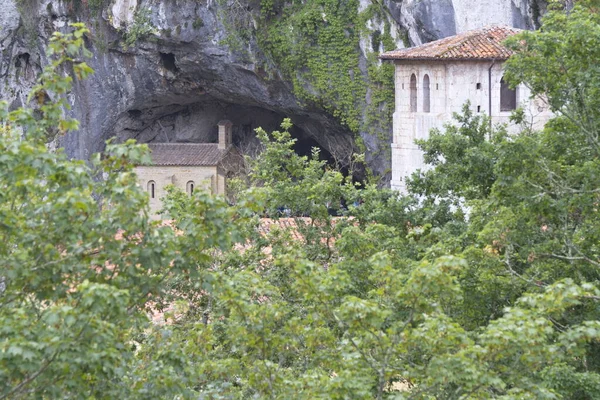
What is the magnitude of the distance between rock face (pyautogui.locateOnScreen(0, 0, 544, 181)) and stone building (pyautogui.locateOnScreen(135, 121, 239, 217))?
1.80 meters

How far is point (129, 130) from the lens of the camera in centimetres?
5041

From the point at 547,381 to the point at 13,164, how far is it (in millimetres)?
7144

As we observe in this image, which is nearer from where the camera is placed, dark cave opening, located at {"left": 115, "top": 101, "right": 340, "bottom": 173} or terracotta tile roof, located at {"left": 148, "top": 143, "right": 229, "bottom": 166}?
terracotta tile roof, located at {"left": 148, "top": 143, "right": 229, "bottom": 166}

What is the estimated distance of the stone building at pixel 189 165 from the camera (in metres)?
49.8

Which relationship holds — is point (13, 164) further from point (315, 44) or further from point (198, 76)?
point (198, 76)

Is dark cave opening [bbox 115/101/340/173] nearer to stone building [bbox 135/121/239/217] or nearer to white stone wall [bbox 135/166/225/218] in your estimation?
stone building [bbox 135/121/239/217]

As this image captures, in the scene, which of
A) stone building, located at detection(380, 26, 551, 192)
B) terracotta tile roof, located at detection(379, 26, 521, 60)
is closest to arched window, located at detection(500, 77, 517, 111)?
stone building, located at detection(380, 26, 551, 192)

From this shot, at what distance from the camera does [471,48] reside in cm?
3466

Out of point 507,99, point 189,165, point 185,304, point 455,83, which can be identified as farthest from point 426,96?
point 185,304

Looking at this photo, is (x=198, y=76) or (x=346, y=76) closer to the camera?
A: (x=346, y=76)

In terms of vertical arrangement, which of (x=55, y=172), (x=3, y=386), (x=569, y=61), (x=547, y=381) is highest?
(x=569, y=61)

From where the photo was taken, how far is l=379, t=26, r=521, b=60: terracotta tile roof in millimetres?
34219

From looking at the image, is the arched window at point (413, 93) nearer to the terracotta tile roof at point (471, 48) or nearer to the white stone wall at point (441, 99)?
the white stone wall at point (441, 99)

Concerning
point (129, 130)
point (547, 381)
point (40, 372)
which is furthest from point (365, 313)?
point (129, 130)
